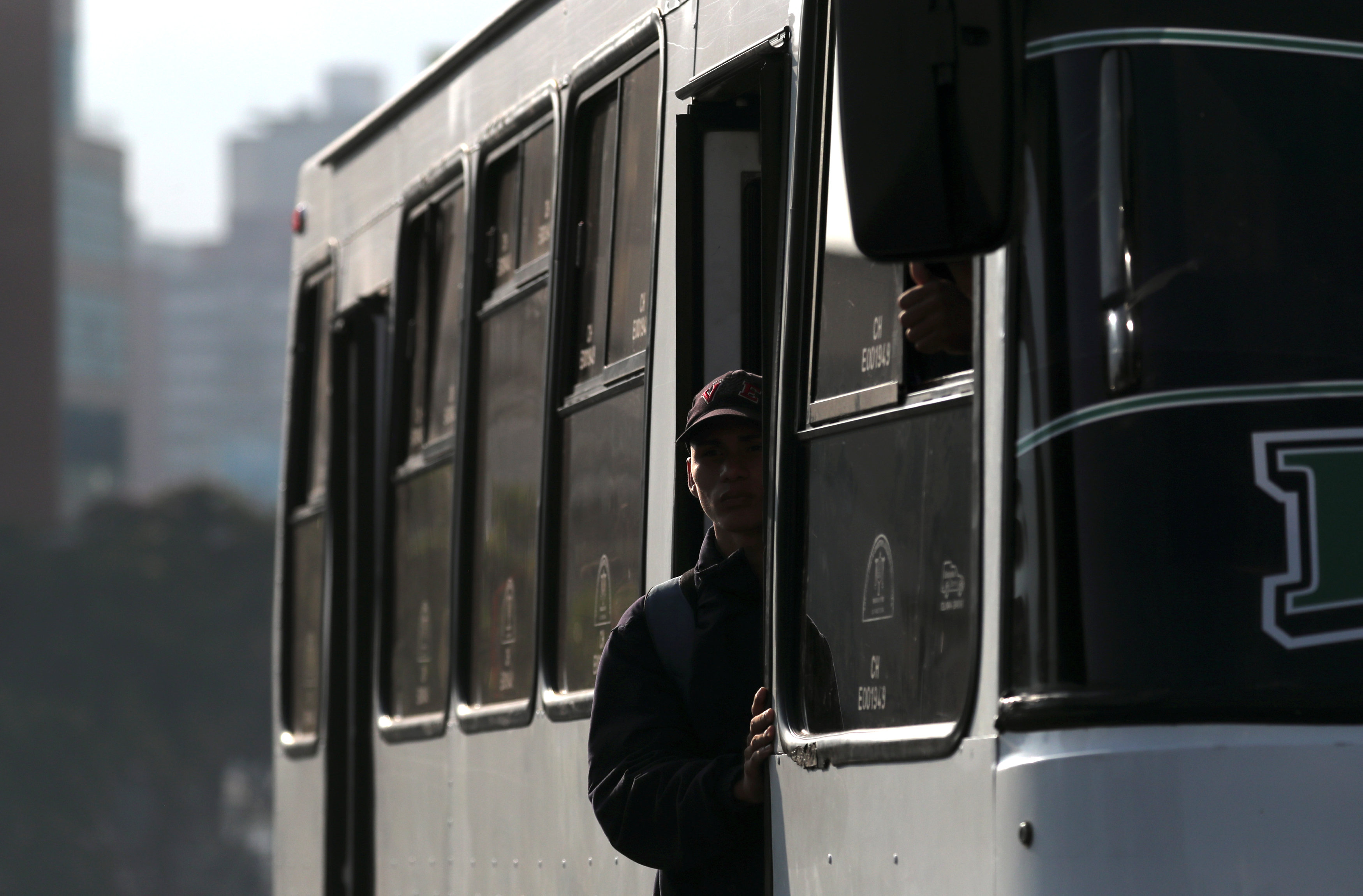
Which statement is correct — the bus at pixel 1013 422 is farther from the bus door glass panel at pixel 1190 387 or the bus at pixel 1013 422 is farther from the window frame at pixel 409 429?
the window frame at pixel 409 429

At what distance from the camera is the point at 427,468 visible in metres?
6.26

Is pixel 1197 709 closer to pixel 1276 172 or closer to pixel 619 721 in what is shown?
pixel 1276 172

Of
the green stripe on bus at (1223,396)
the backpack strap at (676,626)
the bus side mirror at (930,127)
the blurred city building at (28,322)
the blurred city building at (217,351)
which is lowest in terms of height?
the backpack strap at (676,626)

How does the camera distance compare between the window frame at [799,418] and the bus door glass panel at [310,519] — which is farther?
the bus door glass panel at [310,519]

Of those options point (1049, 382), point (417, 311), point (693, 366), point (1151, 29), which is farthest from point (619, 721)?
point (417, 311)

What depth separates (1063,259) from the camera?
2824 mm

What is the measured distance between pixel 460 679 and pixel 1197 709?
3.33 m

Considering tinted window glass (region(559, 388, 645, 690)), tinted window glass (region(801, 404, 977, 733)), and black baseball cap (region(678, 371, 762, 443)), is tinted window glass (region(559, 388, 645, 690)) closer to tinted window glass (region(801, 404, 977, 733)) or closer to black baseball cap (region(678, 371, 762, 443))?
black baseball cap (region(678, 371, 762, 443))

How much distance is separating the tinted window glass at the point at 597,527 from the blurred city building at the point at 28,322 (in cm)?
7029

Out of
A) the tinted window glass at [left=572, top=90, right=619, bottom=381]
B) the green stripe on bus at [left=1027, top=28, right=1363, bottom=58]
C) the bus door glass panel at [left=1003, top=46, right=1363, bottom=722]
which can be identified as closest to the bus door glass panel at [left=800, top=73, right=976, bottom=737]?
the bus door glass panel at [left=1003, top=46, right=1363, bottom=722]

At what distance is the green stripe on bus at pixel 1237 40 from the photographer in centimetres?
283

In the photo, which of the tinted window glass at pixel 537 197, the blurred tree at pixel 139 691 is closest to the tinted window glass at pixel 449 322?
the tinted window glass at pixel 537 197

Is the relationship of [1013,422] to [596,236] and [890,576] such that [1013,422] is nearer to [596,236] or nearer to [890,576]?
[890,576]

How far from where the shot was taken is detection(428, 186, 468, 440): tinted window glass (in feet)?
19.7
